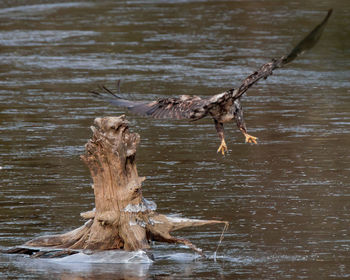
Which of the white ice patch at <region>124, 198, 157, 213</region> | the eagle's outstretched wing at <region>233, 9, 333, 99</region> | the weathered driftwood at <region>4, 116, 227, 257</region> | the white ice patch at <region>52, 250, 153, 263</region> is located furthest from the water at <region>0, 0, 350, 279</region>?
the eagle's outstretched wing at <region>233, 9, 333, 99</region>

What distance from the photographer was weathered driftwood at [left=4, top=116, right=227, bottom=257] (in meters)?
9.88

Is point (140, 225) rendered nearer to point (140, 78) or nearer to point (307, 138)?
point (307, 138)

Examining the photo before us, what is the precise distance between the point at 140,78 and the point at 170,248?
1096 cm

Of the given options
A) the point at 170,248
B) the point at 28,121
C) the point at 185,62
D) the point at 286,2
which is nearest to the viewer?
the point at 170,248

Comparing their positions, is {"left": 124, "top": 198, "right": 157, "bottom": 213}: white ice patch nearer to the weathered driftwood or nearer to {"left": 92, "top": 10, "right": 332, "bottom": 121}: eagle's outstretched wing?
the weathered driftwood

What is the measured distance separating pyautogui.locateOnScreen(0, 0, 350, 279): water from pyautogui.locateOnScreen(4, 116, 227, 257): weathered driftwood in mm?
286

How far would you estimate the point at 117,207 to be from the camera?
32.8 ft

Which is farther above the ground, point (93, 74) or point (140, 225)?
point (140, 225)

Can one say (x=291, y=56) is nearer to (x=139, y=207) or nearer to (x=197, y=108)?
(x=197, y=108)

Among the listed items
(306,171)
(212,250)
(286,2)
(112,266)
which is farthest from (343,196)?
(286,2)

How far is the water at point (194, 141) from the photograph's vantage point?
33.1 ft

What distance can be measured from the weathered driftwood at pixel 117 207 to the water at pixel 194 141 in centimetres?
29

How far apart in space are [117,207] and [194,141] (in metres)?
5.76

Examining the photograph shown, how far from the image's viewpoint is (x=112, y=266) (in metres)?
9.69
